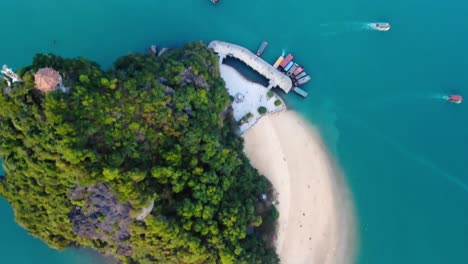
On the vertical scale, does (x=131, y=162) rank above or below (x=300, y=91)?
below

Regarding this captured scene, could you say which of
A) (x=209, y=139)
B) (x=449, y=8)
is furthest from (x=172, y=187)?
(x=449, y=8)

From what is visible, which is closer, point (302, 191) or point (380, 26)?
point (302, 191)

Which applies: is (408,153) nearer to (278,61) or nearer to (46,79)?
(278,61)

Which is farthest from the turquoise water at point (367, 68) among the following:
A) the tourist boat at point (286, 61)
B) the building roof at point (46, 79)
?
the building roof at point (46, 79)

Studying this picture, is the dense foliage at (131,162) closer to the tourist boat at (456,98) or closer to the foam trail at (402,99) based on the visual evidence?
the foam trail at (402,99)

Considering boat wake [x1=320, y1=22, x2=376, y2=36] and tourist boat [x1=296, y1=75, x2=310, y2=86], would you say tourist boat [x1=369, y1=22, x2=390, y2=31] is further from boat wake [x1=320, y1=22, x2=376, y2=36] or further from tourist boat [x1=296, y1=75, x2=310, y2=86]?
tourist boat [x1=296, y1=75, x2=310, y2=86]

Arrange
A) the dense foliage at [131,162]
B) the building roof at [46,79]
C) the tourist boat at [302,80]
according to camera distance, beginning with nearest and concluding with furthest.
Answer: the building roof at [46,79] → the dense foliage at [131,162] → the tourist boat at [302,80]

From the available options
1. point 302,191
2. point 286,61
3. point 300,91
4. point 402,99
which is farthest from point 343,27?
point 302,191
